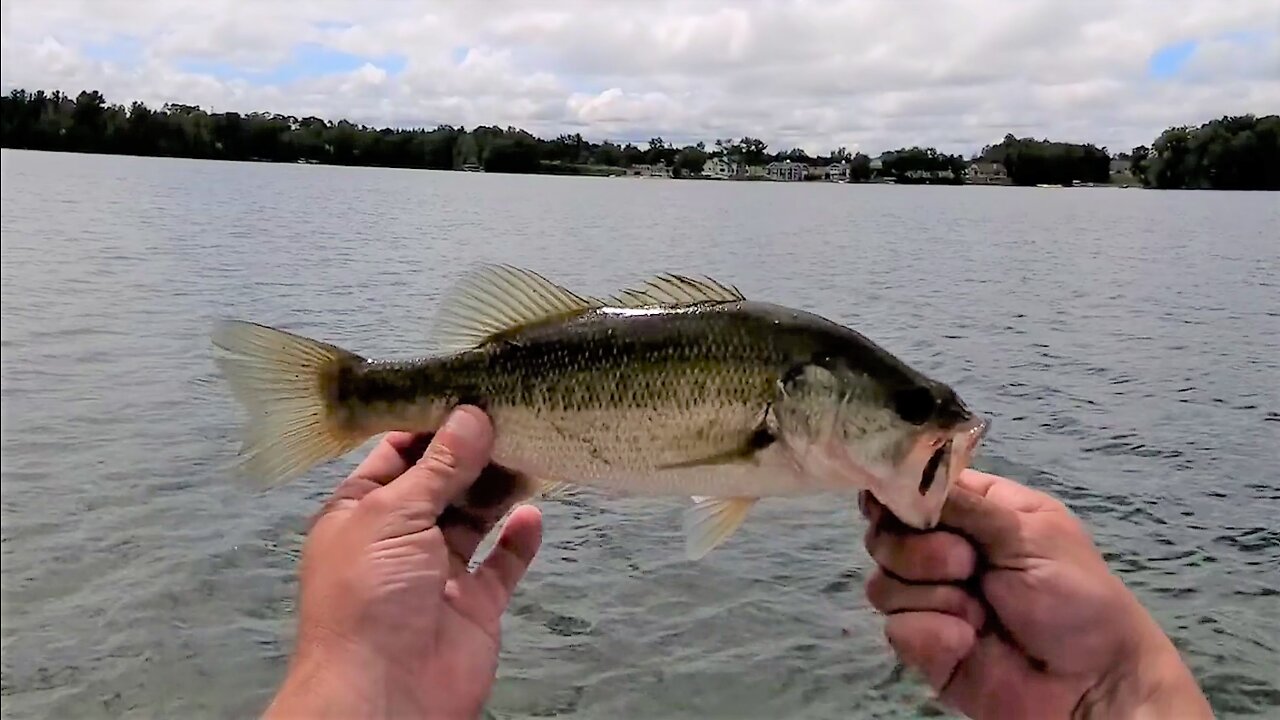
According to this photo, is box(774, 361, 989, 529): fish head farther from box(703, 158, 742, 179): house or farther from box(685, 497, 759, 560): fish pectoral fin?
box(703, 158, 742, 179): house

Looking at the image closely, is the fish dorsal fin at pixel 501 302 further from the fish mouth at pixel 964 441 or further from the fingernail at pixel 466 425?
the fish mouth at pixel 964 441

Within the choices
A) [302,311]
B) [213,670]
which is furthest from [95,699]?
[302,311]

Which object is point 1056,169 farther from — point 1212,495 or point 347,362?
point 347,362

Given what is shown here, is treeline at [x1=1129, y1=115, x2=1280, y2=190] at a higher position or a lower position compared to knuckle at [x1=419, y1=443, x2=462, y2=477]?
higher

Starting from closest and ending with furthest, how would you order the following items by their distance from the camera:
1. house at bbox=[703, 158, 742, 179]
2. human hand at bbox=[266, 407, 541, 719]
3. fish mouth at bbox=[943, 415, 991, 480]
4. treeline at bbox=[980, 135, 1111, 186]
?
fish mouth at bbox=[943, 415, 991, 480] < human hand at bbox=[266, 407, 541, 719] < house at bbox=[703, 158, 742, 179] < treeline at bbox=[980, 135, 1111, 186]

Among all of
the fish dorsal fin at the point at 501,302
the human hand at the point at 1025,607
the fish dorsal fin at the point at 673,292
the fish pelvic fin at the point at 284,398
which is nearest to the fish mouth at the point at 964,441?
the human hand at the point at 1025,607

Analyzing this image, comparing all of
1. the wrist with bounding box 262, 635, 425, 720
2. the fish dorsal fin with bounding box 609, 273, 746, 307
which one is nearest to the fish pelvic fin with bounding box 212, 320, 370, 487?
the wrist with bounding box 262, 635, 425, 720

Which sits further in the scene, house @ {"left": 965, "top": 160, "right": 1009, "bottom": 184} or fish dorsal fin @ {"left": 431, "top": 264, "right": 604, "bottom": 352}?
house @ {"left": 965, "top": 160, "right": 1009, "bottom": 184}
